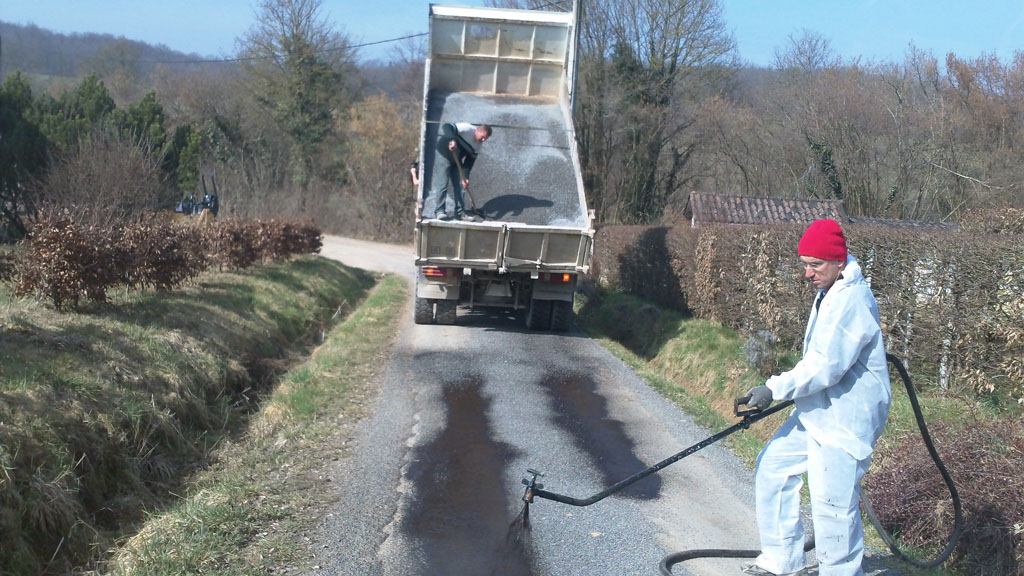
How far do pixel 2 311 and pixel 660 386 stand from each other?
730 cm

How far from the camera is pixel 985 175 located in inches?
776

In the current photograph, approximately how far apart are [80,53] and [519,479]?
66.1 metres

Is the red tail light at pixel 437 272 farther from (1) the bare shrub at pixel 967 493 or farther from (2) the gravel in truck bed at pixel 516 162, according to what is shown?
(1) the bare shrub at pixel 967 493

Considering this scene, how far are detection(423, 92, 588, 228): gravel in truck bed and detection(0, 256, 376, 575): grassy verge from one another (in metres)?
3.88

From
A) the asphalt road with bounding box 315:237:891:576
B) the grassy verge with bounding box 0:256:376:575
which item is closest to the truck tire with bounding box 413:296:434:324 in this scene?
the grassy verge with bounding box 0:256:376:575

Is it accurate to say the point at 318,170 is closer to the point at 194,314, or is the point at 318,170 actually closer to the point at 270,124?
the point at 270,124

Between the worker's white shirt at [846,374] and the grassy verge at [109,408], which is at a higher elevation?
the worker's white shirt at [846,374]

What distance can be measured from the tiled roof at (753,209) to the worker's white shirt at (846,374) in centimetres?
1871

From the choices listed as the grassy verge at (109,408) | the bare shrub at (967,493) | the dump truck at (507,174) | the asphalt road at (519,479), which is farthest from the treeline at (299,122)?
the bare shrub at (967,493)

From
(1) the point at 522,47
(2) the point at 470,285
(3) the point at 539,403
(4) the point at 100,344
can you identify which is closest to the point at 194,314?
(4) the point at 100,344

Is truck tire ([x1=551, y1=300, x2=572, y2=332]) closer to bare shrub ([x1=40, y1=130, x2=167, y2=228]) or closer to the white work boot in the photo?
bare shrub ([x1=40, y1=130, x2=167, y2=228])

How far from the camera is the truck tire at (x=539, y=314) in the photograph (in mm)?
13656

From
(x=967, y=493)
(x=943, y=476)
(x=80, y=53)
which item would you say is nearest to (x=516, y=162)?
(x=967, y=493)

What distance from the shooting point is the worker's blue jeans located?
13.5ft
